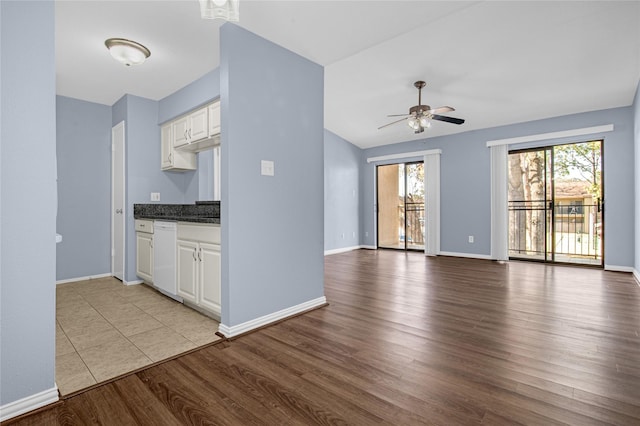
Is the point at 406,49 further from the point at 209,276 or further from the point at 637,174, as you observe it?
the point at 637,174

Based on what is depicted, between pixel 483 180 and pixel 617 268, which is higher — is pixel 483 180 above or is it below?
above

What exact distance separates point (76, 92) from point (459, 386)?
5119mm

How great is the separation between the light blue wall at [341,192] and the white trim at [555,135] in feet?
9.66

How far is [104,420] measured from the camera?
1.42 meters

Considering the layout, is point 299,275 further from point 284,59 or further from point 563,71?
point 563,71

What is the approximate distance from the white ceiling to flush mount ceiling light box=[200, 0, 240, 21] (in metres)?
0.66

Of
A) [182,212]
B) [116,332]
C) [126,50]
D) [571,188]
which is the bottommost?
[116,332]

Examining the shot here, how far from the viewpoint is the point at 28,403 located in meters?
1.46

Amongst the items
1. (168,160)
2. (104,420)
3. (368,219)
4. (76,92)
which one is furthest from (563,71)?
(76,92)

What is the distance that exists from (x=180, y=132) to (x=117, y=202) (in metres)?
1.43

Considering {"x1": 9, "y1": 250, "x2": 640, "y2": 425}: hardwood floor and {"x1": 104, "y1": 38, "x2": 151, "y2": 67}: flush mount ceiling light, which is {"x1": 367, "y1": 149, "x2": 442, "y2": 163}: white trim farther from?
{"x1": 104, "y1": 38, "x2": 151, "y2": 67}: flush mount ceiling light

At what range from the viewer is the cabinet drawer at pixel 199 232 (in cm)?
258

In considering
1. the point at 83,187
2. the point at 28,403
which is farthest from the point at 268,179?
the point at 83,187

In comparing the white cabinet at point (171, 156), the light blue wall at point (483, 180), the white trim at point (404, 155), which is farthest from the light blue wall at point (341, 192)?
the white cabinet at point (171, 156)
